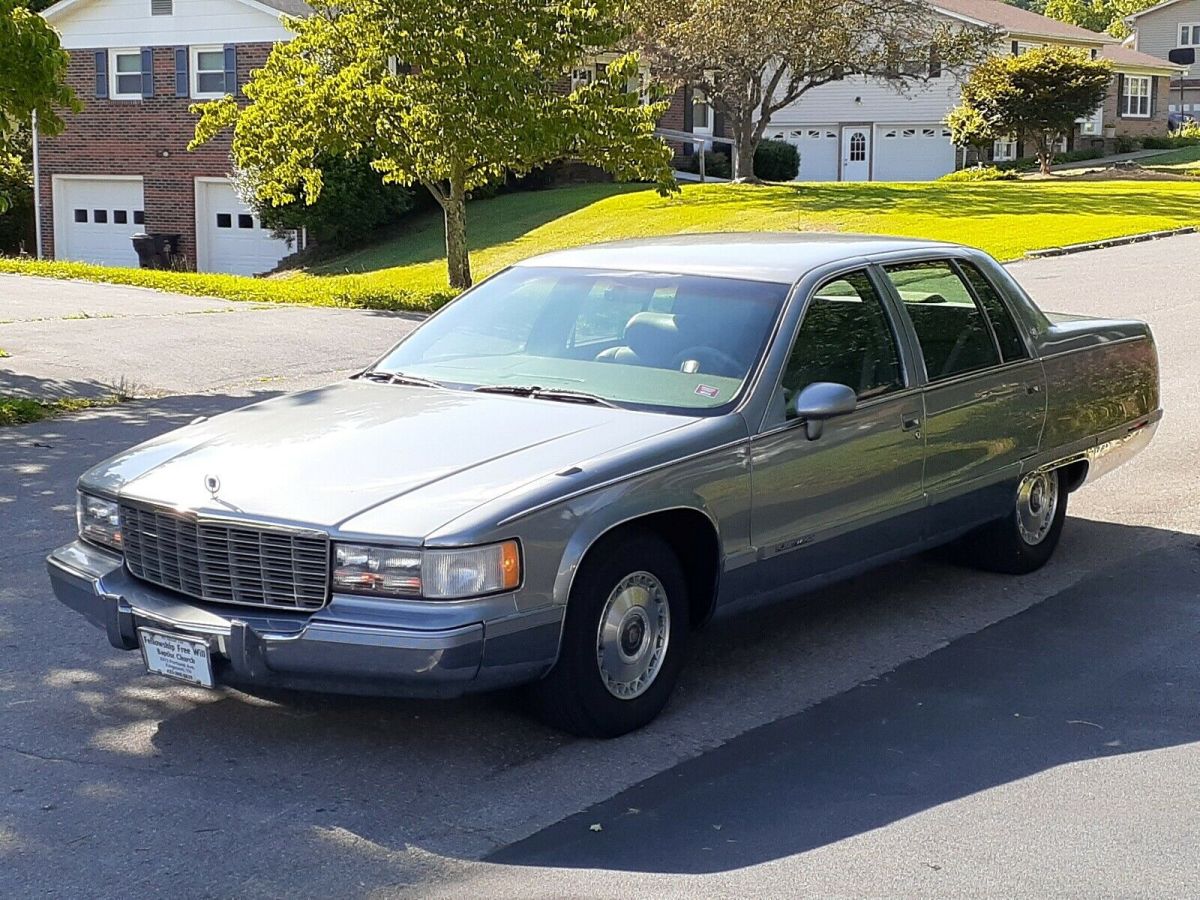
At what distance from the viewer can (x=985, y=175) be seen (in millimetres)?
42062

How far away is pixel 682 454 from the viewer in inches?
216

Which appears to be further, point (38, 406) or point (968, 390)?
point (38, 406)

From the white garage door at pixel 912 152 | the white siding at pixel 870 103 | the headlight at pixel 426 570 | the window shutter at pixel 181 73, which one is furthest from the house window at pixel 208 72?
the headlight at pixel 426 570

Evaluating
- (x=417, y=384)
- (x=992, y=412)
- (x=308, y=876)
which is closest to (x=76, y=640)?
(x=417, y=384)

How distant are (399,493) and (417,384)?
1.47 meters

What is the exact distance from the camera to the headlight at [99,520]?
5562mm

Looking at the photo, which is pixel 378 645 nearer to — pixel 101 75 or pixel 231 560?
pixel 231 560

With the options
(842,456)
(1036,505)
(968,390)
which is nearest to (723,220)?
(1036,505)

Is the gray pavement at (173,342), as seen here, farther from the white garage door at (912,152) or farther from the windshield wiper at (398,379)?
the white garage door at (912,152)

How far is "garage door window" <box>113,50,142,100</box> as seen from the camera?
3859 cm

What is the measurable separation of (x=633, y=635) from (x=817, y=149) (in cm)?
4927

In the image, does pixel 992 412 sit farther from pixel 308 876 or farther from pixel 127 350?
pixel 127 350

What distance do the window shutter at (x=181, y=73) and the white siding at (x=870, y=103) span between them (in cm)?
2219

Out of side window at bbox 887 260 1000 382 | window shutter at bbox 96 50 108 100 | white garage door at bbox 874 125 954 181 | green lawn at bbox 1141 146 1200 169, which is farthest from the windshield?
white garage door at bbox 874 125 954 181
